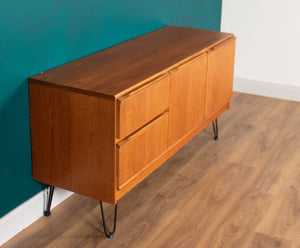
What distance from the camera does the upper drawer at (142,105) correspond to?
2.12m

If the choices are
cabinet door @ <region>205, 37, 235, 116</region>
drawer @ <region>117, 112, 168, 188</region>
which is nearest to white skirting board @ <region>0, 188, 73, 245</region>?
drawer @ <region>117, 112, 168, 188</region>

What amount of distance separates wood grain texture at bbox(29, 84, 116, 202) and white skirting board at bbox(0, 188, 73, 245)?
146mm

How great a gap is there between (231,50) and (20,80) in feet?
4.96

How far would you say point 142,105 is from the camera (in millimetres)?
2266

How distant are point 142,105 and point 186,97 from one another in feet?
1.70

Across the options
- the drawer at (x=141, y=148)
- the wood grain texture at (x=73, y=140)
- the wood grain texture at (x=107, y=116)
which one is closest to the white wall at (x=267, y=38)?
the wood grain texture at (x=107, y=116)

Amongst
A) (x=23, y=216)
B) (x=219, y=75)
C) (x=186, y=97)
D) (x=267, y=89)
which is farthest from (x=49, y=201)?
(x=267, y=89)

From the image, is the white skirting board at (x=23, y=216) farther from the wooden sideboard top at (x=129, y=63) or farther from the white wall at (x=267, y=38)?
the white wall at (x=267, y=38)

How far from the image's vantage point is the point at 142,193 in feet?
8.99

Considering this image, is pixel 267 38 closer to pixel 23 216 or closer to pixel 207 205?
pixel 207 205

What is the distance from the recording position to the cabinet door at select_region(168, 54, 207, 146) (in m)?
2.59

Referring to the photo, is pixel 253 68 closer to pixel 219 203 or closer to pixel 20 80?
pixel 219 203

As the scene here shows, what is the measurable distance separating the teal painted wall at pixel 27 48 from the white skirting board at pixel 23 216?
0.03 m

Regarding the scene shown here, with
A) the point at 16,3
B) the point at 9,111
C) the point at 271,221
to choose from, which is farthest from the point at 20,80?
the point at 271,221
